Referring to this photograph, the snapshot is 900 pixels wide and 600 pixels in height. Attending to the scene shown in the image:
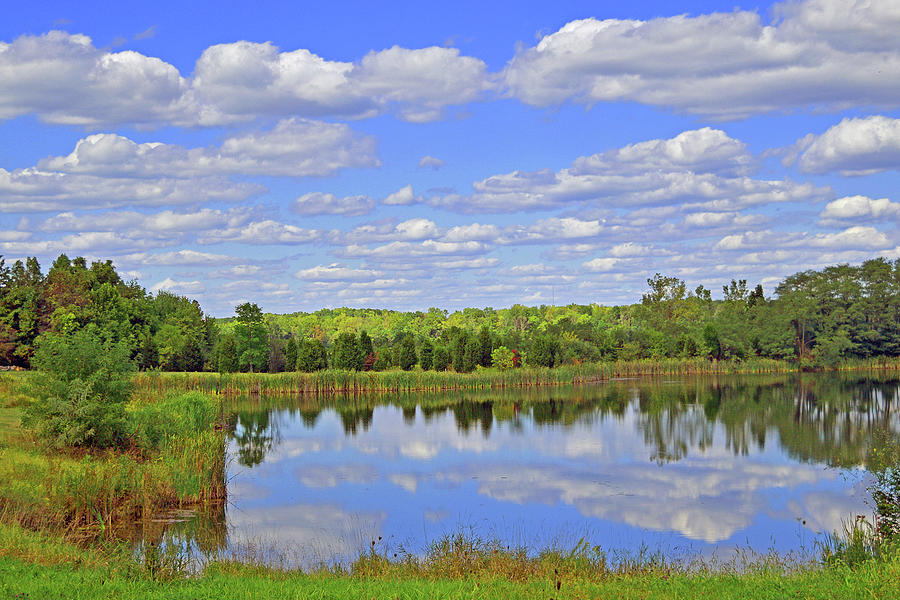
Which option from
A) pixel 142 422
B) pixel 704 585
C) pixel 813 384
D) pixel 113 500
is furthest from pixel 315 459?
pixel 813 384

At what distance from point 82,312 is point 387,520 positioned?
32715 millimetres

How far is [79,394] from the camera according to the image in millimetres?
19141

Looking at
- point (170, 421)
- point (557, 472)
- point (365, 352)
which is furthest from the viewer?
point (365, 352)

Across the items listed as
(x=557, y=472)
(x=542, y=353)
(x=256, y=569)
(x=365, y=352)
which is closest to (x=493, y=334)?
(x=542, y=353)

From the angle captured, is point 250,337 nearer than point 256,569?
No

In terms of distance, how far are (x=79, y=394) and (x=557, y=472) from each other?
46.6 ft

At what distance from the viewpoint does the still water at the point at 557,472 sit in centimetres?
1725

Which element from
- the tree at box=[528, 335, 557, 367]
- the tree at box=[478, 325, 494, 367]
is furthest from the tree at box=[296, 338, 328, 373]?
the tree at box=[528, 335, 557, 367]

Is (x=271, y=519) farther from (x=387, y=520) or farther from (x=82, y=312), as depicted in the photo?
(x=82, y=312)

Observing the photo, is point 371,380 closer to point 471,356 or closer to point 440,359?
point 440,359

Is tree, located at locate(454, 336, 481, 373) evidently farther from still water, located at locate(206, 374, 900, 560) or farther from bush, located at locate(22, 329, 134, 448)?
bush, located at locate(22, 329, 134, 448)

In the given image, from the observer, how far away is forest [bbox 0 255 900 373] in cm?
4600

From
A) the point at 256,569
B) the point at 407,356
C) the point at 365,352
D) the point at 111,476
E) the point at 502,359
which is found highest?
the point at 365,352

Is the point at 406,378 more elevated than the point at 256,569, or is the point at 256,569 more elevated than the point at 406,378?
the point at 406,378
